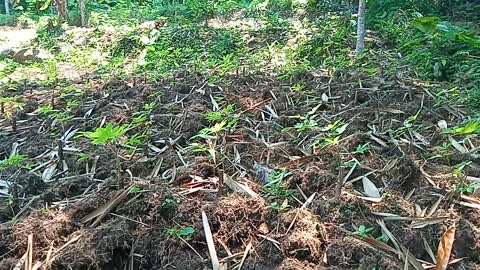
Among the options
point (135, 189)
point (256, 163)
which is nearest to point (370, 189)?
point (256, 163)

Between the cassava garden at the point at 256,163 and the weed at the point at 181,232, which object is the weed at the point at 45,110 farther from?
the weed at the point at 181,232

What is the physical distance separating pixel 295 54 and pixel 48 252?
469 cm

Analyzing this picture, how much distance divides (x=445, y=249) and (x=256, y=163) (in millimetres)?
1235

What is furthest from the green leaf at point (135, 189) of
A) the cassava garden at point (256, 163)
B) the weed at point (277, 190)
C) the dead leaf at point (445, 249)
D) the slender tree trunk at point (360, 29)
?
the slender tree trunk at point (360, 29)

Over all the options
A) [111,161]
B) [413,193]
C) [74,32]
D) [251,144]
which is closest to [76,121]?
[111,161]

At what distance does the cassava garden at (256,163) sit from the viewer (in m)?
2.07

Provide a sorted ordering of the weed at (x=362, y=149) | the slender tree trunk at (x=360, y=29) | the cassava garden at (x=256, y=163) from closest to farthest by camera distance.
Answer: the cassava garden at (x=256, y=163)
the weed at (x=362, y=149)
the slender tree trunk at (x=360, y=29)

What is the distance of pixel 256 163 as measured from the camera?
2830 mm

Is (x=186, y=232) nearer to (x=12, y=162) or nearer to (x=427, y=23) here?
(x=12, y=162)

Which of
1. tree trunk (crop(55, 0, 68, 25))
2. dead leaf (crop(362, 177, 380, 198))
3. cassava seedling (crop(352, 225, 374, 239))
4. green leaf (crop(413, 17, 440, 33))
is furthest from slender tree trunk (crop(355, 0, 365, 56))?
tree trunk (crop(55, 0, 68, 25))

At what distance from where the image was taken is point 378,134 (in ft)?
9.81

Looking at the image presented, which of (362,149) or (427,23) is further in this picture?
(427,23)

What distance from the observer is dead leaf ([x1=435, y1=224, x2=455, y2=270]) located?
6.24 feet

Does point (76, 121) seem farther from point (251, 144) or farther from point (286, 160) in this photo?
point (286, 160)
